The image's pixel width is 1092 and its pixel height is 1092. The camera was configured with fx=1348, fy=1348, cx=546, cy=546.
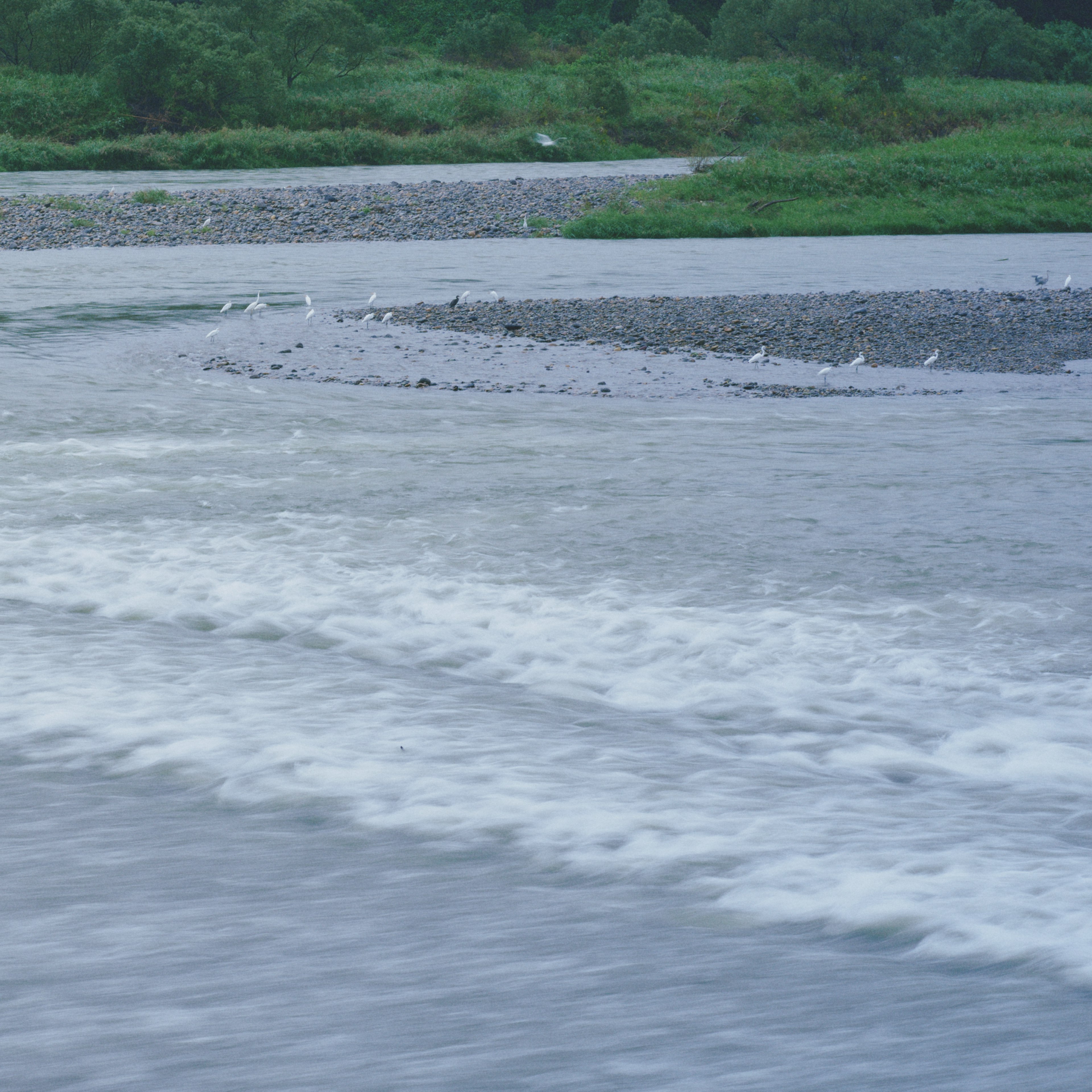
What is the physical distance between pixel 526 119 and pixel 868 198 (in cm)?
2276

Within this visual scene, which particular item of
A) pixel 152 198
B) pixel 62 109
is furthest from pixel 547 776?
pixel 62 109

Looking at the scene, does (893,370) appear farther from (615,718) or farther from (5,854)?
(5,854)

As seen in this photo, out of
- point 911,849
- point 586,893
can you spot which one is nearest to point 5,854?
point 586,893

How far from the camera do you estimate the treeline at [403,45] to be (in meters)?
46.7

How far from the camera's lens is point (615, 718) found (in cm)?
525

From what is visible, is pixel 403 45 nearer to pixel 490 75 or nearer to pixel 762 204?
pixel 490 75

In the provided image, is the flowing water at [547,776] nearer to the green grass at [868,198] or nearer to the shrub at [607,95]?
the green grass at [868,198]

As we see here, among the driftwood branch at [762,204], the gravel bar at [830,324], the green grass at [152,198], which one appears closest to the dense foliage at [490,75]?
the driftwood branch at [762,204]

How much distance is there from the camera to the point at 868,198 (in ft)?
90.6

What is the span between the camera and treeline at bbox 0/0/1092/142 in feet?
153

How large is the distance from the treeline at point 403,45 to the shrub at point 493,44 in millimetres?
76

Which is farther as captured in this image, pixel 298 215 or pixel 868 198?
pixel 298 215

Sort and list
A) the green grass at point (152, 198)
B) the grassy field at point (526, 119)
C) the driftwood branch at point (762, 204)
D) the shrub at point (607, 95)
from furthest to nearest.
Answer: the shrub at point (607, 95)
the grassy field at point (526, 119)
the green grass at point (152, 198)
the driftwood branch at point (762, 204)

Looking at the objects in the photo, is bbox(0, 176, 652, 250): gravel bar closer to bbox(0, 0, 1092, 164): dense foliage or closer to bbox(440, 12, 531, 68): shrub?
bbox(0, 0, 1092, 164): dense foliage
